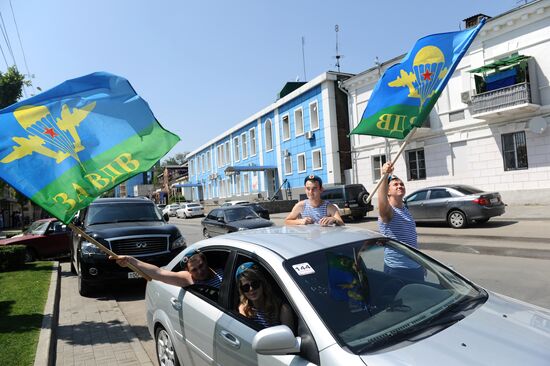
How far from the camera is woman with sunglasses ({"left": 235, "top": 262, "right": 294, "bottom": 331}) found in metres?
2.89

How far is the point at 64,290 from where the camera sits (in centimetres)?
902

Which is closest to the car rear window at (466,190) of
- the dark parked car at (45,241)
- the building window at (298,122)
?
the dark parked car at (45,241)

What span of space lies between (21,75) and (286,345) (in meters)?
17.5

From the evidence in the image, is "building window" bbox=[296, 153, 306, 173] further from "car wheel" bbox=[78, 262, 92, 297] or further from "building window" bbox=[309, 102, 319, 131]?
"car wheel" bbox=[78, 262, 92, 297]

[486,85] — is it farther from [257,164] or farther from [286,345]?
[257,164]

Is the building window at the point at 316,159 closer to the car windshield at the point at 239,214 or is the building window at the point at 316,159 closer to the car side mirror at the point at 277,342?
the car windshield at the point at 239,214

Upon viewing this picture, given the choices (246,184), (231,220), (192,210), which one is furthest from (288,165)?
(231,220)

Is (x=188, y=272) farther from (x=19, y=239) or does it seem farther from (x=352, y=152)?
(x=352, y=152)

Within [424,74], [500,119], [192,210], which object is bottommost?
[192,210]

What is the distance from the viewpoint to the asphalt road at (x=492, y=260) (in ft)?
21.1

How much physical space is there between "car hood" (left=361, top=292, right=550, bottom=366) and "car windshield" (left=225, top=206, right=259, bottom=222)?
1372cm

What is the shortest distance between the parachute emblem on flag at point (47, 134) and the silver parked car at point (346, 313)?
164 centimetres

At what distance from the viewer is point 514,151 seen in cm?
2070

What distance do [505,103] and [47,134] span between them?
21.2m
